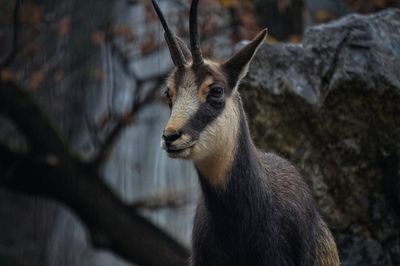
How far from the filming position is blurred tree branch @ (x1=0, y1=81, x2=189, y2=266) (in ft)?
39.0

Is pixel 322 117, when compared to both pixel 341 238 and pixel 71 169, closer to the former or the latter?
pixel 341 238

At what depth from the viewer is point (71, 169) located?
12.0m

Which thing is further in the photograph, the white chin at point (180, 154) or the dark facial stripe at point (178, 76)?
the dark facial stripe at point (178, 76)

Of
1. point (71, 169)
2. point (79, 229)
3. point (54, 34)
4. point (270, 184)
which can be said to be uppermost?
point (270, 184)

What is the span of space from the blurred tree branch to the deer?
17.7 feet

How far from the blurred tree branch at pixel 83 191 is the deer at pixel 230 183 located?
5387 millimetres

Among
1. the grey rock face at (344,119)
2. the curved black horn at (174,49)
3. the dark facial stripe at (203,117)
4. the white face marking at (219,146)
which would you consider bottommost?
the grey rock face at (344,119)

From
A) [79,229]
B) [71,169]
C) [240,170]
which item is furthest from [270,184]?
[79,229]

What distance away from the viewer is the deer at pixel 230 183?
20.0 ft

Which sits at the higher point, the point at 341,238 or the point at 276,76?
the point at 276,76

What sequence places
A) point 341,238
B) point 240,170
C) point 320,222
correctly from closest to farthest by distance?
point 240,170, point 320,222, point 341,238

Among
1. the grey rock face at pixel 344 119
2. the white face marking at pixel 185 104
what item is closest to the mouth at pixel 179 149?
the white face marking at pixel 185 104

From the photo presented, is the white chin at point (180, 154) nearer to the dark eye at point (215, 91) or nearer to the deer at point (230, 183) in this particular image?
the deer at point (230, 183)

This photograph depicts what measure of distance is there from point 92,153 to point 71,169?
0.78 m
